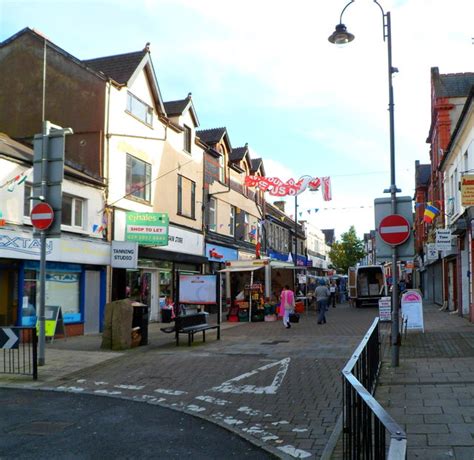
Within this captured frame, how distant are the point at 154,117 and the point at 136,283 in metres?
6.59

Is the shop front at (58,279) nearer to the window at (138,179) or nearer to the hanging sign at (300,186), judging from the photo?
the window at (138,179)

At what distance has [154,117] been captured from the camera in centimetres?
2233

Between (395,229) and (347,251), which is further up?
(347,251)

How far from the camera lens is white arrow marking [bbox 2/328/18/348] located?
9.73 m

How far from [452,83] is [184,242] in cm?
1588

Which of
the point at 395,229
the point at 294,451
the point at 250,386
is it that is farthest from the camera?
the point at 395,229

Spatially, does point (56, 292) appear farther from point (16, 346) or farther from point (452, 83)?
point (452, 83)

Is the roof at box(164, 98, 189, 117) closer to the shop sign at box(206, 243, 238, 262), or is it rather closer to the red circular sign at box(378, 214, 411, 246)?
the shop sign at box(206, 243, 238, 262)

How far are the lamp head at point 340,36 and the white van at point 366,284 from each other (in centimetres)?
2675

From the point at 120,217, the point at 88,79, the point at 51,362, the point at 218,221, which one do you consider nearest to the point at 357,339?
the point at 51,362

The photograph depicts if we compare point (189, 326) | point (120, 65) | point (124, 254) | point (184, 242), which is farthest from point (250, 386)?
point (184, 242)

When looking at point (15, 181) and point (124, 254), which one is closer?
point (15, 181)

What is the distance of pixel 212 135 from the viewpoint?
30.4m

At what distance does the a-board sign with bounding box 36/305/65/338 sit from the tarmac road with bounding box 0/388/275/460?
6.71 m
